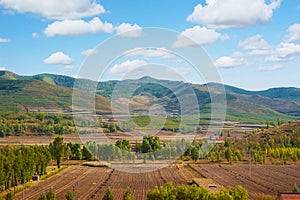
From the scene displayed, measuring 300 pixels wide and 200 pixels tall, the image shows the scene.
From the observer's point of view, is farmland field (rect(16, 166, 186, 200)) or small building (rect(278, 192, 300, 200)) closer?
small building (rect(278, 192, 300, 200))

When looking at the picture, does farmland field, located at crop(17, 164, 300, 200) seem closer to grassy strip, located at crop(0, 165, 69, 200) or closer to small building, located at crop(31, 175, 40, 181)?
grassy strip, located at crop(0, 165, 69, 200)

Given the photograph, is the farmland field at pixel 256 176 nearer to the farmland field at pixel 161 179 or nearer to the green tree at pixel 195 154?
the farmland field at pixel 161 179

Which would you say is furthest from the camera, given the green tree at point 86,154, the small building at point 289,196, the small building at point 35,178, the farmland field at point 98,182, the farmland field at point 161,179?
the green tree at point 86,154

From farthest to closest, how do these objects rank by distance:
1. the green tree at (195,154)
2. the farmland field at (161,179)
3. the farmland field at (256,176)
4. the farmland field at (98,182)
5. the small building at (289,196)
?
the green tree at (195,154)
the farmland field at (256,176)
the farmland field at (161,179)
the farmland field at (98,182)
the small building at (289,196)

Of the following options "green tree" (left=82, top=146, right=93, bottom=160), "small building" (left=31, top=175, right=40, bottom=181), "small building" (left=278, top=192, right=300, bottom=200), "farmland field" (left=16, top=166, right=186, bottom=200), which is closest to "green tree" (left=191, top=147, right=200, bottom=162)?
"farmland field" (left=16, top=166, right=186, bottom=200)

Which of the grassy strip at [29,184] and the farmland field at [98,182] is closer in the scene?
the farmland field at [98,182]

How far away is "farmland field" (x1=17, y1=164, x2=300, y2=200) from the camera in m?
41.2

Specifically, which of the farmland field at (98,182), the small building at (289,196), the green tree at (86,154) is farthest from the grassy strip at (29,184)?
the small building at (289,196)

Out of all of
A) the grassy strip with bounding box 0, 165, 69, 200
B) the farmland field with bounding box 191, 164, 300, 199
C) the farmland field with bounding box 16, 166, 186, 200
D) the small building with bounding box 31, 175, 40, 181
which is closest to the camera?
the farmland field with bounding box 16, 166, 186, 200

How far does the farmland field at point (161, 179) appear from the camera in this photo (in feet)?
135

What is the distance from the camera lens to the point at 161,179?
50188mm

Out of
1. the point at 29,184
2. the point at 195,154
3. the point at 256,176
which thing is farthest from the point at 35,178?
the point at 195,154

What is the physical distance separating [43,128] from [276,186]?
81.7m

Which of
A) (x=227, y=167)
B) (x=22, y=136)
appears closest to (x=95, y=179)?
(x=227, y=167)
